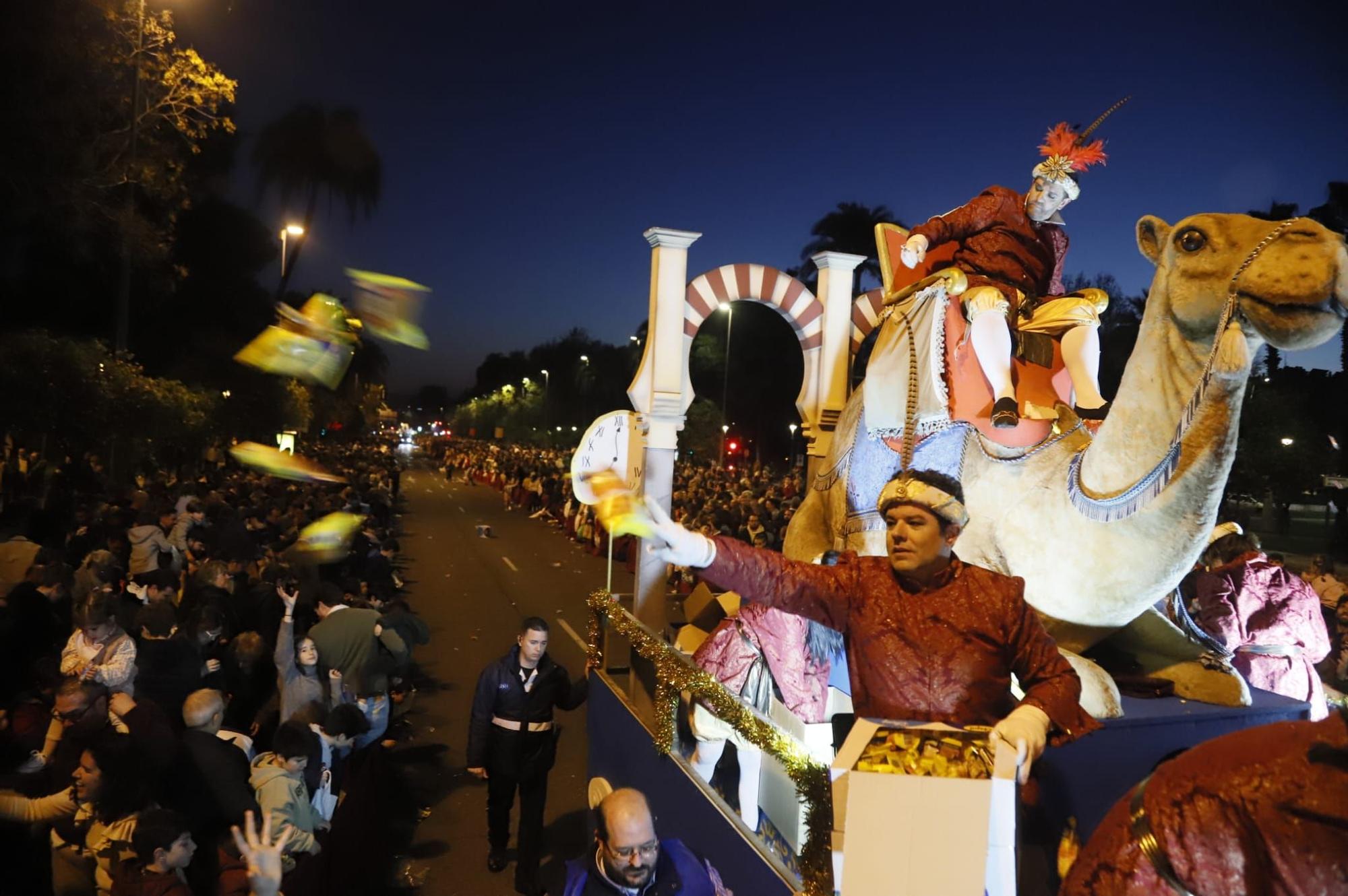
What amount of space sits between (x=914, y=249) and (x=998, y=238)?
0.59 metres

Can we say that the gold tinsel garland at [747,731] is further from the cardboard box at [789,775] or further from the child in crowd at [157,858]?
the child in crowd at [157,858]

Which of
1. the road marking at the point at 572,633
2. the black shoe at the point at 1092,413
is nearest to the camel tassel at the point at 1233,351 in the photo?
the black shoe at the point at 1092,413

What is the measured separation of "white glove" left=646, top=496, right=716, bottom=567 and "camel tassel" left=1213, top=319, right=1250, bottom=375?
2117mm

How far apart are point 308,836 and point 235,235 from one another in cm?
2814

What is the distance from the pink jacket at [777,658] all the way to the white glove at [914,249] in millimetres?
2102

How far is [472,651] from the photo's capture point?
1151cm

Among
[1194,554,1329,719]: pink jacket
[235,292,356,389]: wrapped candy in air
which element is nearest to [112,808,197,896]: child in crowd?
[1194,554,1329,719]: pink jacket

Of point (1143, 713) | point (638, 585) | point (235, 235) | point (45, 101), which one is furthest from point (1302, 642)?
point (235, 235)

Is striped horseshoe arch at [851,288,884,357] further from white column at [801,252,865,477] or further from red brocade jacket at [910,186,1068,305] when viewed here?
red brocade jacket at [910,186,1068,305]

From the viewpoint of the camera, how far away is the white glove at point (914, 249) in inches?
203

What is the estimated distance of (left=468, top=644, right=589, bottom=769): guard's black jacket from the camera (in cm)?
562

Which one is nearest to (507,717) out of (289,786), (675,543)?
(289,786)

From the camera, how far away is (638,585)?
260 inches

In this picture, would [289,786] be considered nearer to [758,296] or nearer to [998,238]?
[758,296]
